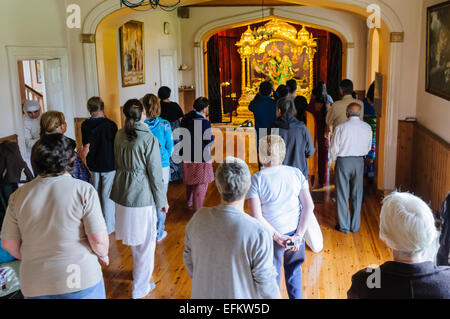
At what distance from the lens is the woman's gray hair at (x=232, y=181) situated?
2293 millimetres

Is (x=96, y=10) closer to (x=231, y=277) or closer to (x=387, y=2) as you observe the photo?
(x=387, y=2)

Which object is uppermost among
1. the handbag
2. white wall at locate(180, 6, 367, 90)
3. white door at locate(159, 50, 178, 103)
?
white wall at locate(180, 6, 367, 90)

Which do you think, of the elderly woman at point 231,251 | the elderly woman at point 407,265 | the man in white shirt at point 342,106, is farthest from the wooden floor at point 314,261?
the elderly woman at point 407,265

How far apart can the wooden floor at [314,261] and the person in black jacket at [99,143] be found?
737 millimetres

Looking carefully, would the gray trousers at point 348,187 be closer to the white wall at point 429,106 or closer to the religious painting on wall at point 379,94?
the white wall at point 429,106

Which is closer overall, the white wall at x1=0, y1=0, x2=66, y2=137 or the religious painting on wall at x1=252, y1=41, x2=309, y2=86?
the white wall at x1=0, y1=0, x2=66, y2=137

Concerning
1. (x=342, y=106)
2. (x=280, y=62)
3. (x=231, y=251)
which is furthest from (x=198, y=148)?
(x=280, y=62)

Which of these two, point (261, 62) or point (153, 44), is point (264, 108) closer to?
point (153, 44)

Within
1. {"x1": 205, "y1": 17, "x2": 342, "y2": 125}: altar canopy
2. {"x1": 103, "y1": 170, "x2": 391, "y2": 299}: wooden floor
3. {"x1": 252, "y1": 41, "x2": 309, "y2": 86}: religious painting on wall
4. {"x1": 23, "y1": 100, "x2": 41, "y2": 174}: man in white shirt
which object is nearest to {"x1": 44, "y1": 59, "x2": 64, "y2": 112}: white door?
{"x1": 23, "y1": 100, "x2": 41, "y2": 174}: man in white shirt

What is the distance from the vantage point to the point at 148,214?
156 inches

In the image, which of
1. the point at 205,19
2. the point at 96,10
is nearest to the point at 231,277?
the point at 96,10

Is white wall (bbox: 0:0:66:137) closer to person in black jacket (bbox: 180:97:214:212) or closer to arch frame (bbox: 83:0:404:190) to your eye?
arch frame (bbox: 83:0:404:190)

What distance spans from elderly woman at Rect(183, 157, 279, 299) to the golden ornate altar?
13.7 m

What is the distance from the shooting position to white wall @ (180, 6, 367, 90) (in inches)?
446
